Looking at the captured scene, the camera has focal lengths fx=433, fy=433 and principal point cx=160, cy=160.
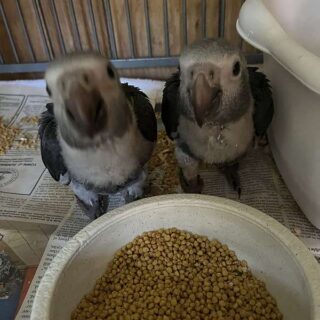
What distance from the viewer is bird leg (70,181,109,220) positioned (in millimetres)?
824

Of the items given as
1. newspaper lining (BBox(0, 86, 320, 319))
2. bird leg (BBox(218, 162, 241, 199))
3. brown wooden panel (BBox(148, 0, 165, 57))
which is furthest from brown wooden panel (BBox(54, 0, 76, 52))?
bird leg (BBox(218, 162, 241, 199))

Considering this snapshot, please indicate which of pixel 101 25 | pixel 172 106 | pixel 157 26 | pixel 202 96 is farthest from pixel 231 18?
pixel 202 96

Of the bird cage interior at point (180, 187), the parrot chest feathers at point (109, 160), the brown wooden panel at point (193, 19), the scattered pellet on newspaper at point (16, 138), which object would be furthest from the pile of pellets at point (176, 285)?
the brown wooden panel at point (193, 19)

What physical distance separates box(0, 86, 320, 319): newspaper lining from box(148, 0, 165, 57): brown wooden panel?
41 cm

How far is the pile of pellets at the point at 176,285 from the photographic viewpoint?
0.63m

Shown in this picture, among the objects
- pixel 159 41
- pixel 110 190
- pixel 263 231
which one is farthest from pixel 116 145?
pixel 159 41

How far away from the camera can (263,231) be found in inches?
24.2

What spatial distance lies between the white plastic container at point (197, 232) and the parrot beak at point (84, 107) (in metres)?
0.15

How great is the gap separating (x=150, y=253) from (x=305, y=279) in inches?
9.9

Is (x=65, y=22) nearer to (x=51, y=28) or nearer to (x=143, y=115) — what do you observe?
(x=51, y=28)

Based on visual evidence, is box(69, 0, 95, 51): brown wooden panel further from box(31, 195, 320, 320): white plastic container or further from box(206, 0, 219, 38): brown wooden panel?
box(31, 195, 320, 320): white plastic container

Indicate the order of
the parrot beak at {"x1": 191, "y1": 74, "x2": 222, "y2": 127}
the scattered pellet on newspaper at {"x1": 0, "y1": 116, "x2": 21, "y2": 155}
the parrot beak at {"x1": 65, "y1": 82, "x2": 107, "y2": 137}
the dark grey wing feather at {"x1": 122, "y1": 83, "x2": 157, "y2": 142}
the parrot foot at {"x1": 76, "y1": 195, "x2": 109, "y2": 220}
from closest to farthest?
1. the parrot beak at {"x1": 65, "y1": 82, "x2": 107, "y2": 137}
2. the parrot beak at {"x1": 191, "y1": 74, "x2": 222, "y2": 127}
3. the dark grey wing feather at {"x1": 122, "y1": 83, "x2": 157, "y2": 142}
4. the parrot foot at {"x1": 76, "y1": 195, "x2": 109, "y2": 220}
5. the scattered pellet on newspaper at {"x1": 0, "y1": 116, "x2": 21, "y2": 155}

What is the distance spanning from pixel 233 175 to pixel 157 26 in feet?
1.59

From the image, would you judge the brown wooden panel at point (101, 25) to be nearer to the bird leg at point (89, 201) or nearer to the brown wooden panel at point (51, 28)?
the brown wooden panel at point (51, 28)
